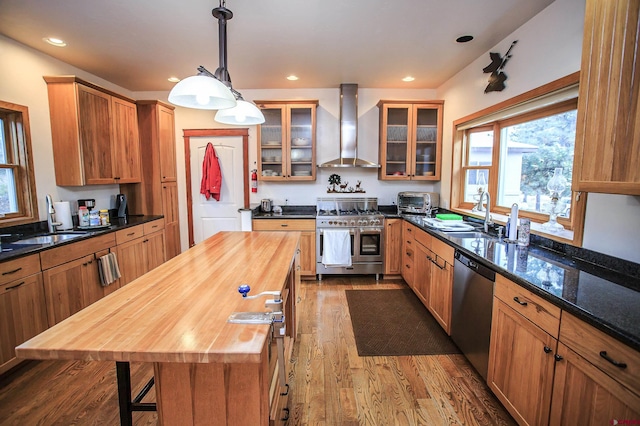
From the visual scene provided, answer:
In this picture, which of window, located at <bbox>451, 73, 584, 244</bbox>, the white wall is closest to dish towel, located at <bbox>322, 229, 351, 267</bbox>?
window, located at <bbox>451, 73, 584, 244</bbox>

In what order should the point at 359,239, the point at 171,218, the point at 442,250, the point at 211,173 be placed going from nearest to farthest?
the point at 442,250
the point at 359,239
the point at 171,218
the point at 211,173

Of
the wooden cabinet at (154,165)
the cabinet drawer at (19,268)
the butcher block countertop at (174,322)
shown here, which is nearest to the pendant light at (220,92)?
the butcher block countertop at (174,322)

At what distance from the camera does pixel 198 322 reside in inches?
44.6

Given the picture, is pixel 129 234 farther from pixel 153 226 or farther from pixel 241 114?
pixel 241 114

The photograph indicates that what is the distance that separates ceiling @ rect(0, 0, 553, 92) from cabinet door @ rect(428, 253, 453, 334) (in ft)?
6.65

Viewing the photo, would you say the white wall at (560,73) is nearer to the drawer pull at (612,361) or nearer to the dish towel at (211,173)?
the drawer pull at (612,361)

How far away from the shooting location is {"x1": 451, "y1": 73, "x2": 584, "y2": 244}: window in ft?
7.16

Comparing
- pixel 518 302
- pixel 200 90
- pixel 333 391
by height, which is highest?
pixel 200 90

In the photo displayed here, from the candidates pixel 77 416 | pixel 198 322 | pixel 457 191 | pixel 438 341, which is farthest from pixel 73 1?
pixel 457 191

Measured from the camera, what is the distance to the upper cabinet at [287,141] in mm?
4109

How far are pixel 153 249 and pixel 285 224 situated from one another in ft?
5.67

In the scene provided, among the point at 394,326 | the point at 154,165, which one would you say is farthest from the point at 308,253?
the point at 154,165

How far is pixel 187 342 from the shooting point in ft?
3.27

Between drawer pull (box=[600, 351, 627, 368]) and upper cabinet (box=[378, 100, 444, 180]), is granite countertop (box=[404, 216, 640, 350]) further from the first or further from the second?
upper cabinet (box=[378, 100, 444, 180])
